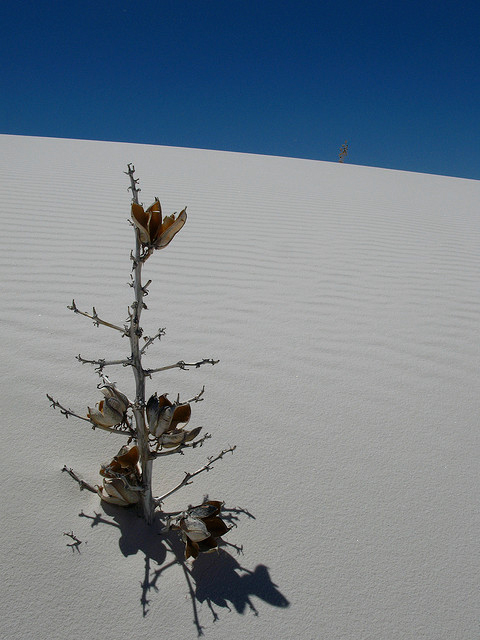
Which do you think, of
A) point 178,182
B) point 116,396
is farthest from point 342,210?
point 116,396

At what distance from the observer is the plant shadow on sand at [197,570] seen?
1.30 m

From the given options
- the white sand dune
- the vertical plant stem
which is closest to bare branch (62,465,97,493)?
the white sand dune

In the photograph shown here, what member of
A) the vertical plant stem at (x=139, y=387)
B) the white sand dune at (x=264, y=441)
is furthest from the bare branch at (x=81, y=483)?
the vertical plant stem at (x=139, y=387)

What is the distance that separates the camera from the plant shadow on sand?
A: 1.30 metres

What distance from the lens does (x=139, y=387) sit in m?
1.28

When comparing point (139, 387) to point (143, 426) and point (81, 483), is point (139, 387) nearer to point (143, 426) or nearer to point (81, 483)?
point (143, 426)

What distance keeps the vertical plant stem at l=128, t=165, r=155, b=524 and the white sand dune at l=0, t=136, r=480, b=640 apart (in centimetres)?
13

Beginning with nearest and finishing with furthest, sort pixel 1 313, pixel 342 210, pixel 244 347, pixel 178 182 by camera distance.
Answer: pixel 244 347, pixel 1 313, pixel 342 210, pixel 178 182

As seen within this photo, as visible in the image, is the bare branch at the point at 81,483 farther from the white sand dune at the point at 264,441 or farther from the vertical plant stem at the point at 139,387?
the vertical plant stem at the point at 139,387

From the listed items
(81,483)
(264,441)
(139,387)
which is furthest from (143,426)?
(264,441)

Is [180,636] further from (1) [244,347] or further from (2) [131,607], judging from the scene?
(1) [244,347]

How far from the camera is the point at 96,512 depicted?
4.98 ft

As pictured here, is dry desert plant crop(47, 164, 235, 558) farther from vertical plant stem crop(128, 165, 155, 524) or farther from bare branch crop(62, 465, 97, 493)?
bare branch crop(62, 465, 97, 493)

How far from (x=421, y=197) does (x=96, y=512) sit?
944cm
